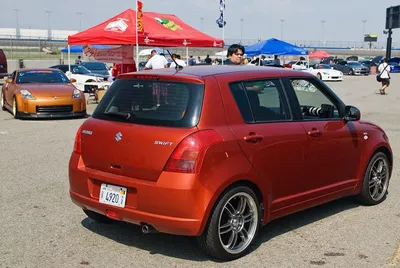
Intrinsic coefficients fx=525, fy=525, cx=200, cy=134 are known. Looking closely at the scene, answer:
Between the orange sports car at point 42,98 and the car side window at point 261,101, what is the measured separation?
9487mm

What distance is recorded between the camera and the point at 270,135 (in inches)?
184

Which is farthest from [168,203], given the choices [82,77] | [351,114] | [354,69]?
[354,69]

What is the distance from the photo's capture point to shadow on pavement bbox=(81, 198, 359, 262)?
15.1 feet

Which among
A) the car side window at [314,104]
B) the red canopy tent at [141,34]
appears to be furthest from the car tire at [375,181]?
the red canopy tent at [141,34]

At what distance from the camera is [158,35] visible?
54.3 feet

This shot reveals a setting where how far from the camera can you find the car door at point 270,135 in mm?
4488

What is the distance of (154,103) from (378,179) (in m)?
3.11

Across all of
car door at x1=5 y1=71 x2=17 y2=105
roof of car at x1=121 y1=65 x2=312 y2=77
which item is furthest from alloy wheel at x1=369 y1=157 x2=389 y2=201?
car door at x1=5 y1=71 x2=17 y2=105

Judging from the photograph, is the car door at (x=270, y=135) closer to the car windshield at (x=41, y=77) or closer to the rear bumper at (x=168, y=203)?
the rear bumper at (x=168, y=203)

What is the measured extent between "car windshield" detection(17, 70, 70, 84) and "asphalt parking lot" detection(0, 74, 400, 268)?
7916 mm

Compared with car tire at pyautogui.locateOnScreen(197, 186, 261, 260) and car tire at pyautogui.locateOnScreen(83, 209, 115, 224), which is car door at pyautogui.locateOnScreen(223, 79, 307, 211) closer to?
car tire at pyautogui.locateOnScreen(197, 186, 261, 260)

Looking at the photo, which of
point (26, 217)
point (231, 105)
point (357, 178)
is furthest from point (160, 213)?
point (357, 178)

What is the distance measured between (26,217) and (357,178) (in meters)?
3.58

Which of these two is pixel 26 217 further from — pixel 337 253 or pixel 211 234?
pixel 337 253
